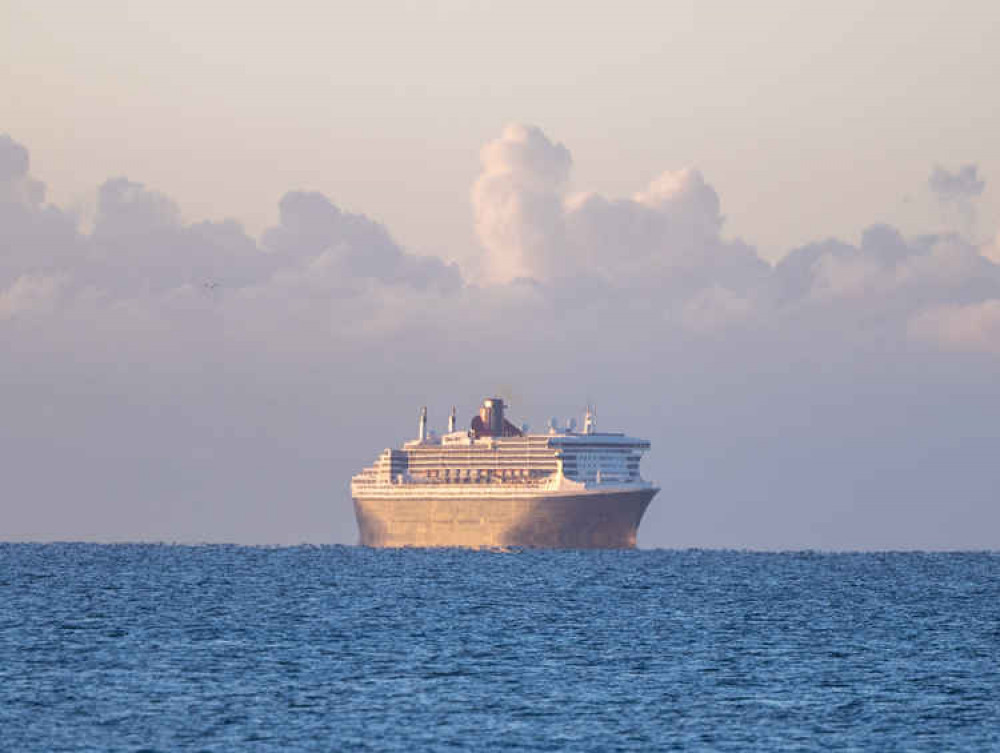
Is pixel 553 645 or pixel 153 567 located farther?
pixel 153 567

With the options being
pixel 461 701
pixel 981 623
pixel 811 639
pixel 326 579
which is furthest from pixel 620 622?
pixel 326 579

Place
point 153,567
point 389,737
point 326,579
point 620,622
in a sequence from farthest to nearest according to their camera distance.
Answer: point 153,567 < point 326,579 < point 620,622 < point 389,737

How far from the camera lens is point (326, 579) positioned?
143375 millimetres

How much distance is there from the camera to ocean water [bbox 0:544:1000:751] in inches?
2034

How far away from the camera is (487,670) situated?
67.2 meters

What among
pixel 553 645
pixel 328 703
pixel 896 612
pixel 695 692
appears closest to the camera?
pixel 328 703

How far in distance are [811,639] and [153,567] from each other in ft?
324

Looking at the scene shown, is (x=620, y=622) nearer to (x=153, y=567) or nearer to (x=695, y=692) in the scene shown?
(x=695, y=692)

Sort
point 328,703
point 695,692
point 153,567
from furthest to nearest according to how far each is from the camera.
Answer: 1. point 153,567
2. point 695,692
3. point 328,703

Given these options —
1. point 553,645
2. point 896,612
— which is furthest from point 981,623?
point 553,645

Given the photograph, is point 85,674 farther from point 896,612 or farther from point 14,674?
point 896,612

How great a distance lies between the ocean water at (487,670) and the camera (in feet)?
169

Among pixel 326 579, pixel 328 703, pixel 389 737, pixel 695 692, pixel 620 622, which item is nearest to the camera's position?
pixel 389 737

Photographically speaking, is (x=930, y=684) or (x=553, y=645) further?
(x=553, y=645)
